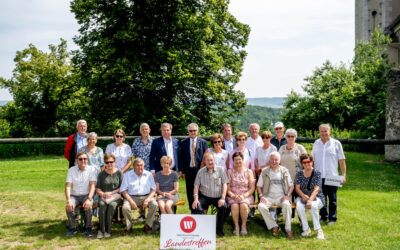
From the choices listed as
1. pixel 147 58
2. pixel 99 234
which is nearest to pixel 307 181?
pixel 99 234

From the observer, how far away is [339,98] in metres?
24.5

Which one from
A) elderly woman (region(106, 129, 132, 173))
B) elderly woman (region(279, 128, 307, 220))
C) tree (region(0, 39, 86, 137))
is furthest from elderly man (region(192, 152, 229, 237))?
tree (region(0, 39, 86, 137))

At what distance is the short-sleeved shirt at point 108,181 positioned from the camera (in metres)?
6.73

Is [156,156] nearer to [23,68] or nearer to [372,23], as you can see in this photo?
[23,68]

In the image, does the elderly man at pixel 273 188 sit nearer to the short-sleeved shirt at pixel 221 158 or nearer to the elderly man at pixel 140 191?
the short-sleeved shirt at pixel 221 158

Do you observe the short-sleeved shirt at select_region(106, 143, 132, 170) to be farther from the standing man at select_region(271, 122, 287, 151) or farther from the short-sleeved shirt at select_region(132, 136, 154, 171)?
the standing man at select_region(271, 122, 287, 151)

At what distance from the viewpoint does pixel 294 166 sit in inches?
272

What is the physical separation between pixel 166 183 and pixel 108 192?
1094 mm

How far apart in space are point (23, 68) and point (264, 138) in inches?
1069

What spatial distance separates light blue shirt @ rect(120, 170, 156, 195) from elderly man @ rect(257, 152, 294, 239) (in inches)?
81.9

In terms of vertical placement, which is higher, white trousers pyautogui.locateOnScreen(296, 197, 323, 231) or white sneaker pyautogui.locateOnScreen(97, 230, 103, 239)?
white trousers pyautogui.locateOnScreen(296, 197, 323, 231)

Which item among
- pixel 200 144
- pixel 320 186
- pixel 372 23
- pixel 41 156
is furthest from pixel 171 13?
pixel 372 23

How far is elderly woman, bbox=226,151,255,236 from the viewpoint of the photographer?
21.1 ft

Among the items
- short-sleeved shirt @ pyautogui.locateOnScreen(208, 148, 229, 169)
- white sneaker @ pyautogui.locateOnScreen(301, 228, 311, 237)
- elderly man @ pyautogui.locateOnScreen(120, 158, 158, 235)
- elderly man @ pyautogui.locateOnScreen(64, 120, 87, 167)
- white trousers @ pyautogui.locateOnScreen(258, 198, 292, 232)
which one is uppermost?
elderly man @ pyautogui.locateOnScreen(64, 120, 87, 167)
